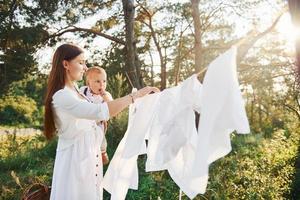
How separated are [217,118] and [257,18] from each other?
462 inches

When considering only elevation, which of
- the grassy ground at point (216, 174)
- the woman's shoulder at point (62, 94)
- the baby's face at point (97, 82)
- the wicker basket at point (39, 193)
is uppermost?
the baby's face at point (97, 82)

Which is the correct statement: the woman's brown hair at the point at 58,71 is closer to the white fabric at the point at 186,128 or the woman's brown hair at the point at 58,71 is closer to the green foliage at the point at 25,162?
the white fabric at the point at 186,128

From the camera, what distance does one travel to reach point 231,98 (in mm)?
2188

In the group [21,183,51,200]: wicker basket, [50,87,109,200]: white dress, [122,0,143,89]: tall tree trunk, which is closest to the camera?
[50,87,109,200]: white dress

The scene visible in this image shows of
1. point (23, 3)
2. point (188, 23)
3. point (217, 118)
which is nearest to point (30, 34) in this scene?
point (23, 3)

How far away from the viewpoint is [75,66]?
278 centimetres

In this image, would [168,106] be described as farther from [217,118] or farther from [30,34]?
[30,34]

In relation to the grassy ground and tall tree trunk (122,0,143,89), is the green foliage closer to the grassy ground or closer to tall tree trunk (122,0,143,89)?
the grassy ground

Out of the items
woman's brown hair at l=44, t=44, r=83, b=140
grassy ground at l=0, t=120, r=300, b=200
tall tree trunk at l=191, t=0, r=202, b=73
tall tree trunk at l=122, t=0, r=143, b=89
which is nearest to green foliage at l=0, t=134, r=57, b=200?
grassy ground at l=0, t=120, r=300, b=200

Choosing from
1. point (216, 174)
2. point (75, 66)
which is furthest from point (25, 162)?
point (75, 66)

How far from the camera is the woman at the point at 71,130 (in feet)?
9.02

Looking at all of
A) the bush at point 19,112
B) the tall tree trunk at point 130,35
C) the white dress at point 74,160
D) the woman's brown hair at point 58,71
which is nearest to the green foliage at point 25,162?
the tall tree trunk at point 130,35

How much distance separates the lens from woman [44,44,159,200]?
2750mm

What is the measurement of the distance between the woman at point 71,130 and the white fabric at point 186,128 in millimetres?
247
